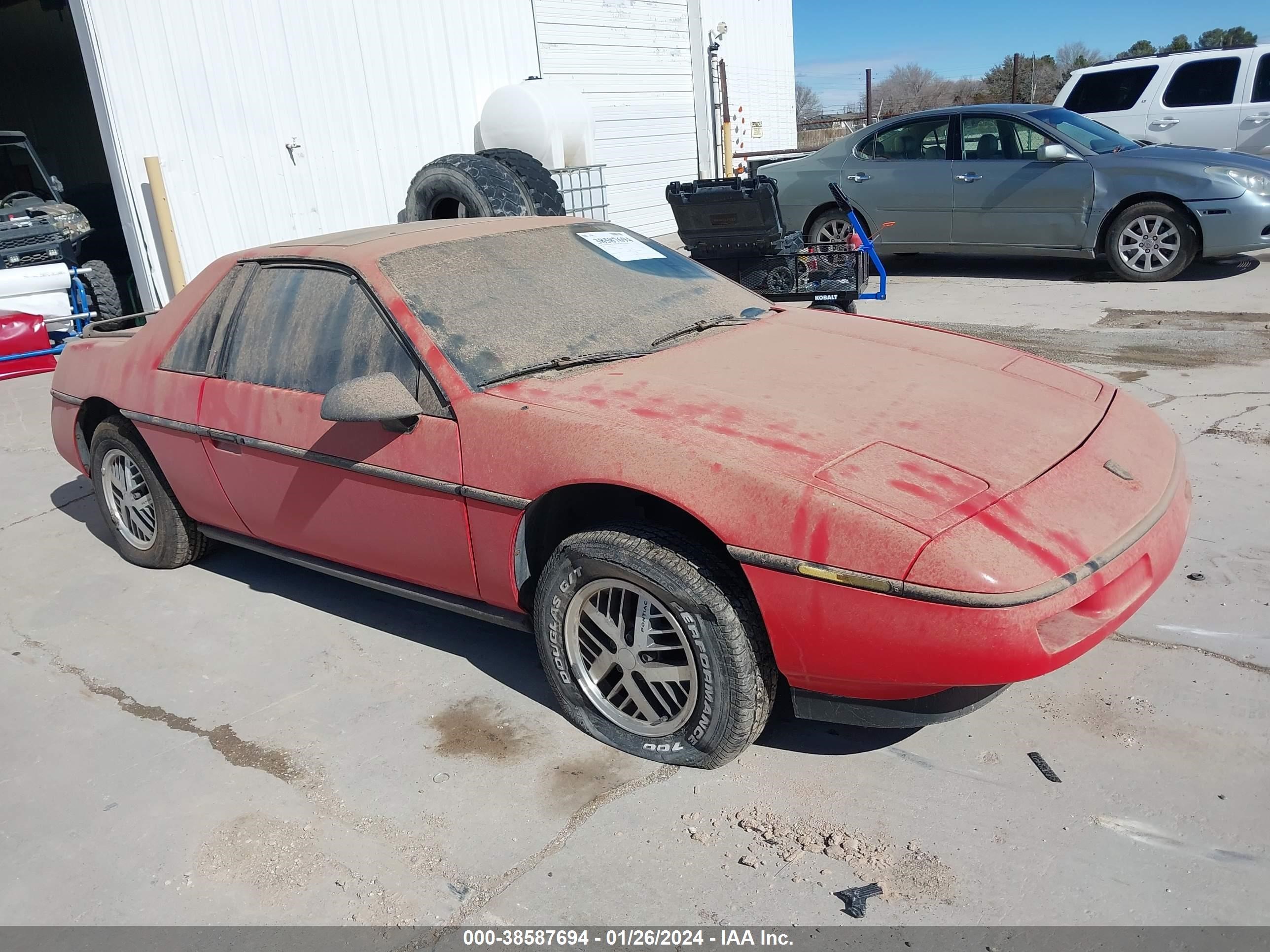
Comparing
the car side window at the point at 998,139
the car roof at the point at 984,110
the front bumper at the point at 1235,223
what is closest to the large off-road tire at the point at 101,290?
the car roof at the point at 984,110

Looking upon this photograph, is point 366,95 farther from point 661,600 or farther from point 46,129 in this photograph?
point 46,129

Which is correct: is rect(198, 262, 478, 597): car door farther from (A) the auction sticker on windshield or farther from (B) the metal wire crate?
(B) the metal wire crate

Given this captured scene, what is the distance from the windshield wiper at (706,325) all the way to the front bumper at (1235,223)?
6.25m

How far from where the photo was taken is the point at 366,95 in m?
10.4

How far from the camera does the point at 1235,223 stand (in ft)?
26.7

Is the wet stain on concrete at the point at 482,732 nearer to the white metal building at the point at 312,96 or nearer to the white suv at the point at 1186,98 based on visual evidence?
the white metal building at the point at 312,96

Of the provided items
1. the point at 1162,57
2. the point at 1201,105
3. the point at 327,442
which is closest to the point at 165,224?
the point at 327,442

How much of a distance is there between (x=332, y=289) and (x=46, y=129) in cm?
2012

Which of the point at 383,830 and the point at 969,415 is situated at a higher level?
the point at 969,415

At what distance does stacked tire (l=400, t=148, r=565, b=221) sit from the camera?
31.8 feet

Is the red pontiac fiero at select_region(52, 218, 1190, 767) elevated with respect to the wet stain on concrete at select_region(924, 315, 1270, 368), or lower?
elevated

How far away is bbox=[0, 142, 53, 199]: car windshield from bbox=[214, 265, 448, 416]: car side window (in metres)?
10.6

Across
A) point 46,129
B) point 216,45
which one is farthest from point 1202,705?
point 46,129
